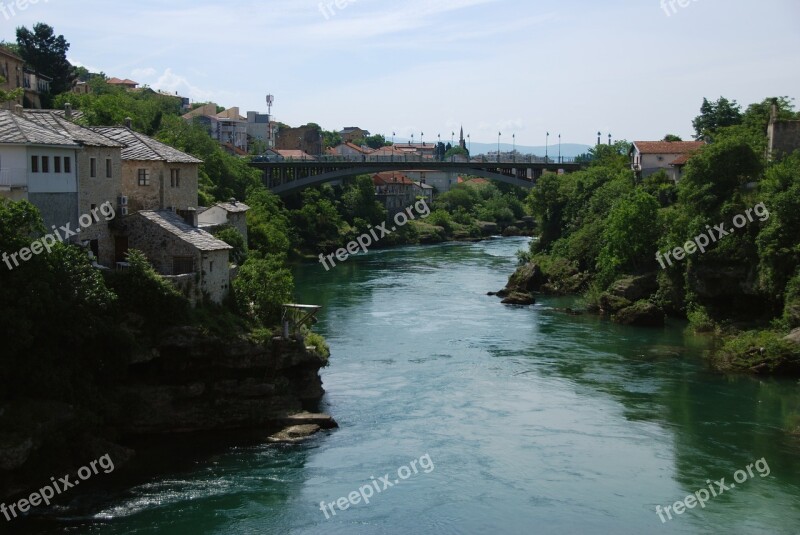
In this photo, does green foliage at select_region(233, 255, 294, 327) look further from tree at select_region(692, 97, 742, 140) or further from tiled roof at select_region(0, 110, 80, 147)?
tree at select_region(692, 97, 742, 140)

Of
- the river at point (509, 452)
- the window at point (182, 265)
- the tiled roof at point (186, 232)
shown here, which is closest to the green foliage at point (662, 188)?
the river at point (509, 452)

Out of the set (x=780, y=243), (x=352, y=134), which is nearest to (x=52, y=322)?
(x=780, y=243)

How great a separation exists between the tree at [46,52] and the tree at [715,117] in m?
50.6

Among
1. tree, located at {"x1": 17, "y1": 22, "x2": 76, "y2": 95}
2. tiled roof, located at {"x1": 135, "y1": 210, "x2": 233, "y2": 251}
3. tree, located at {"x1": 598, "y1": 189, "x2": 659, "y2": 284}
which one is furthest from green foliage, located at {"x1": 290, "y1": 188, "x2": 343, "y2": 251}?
tiled roof, located at {"x1": 135, "y1": 210, "x2": 233, "y2": 251}

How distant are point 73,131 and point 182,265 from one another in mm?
5203

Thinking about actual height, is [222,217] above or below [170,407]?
above

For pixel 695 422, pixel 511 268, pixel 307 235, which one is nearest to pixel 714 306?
pixel 695 422

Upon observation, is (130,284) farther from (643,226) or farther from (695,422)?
(643,226)

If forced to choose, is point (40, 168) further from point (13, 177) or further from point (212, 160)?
point (212, 160)

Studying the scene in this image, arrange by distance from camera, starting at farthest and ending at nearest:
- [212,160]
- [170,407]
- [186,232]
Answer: [212,160]
[186,232]
[170,407]

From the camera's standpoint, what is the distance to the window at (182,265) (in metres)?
28.4

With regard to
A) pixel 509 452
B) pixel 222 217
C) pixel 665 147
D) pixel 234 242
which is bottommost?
pixel 509 452

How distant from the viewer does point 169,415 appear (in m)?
26.0

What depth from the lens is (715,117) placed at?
77.2 meters
